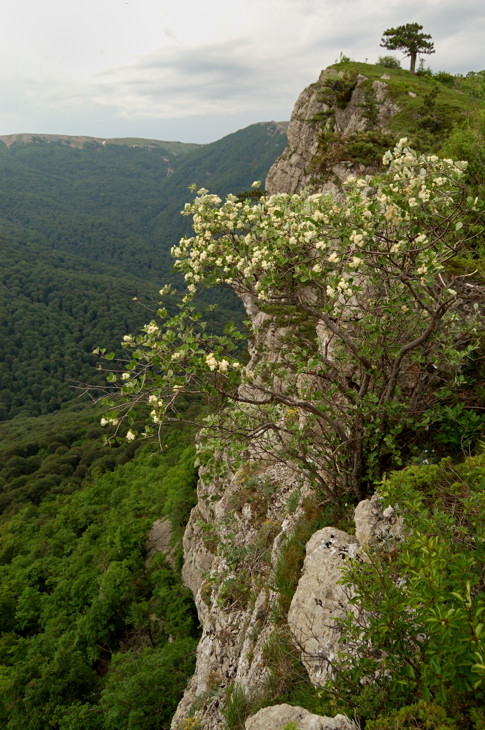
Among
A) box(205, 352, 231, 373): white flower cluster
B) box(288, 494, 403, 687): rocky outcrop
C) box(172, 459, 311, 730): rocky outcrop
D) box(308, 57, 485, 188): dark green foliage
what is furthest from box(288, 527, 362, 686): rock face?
box(308, 57, 485, 188): dark green foliage

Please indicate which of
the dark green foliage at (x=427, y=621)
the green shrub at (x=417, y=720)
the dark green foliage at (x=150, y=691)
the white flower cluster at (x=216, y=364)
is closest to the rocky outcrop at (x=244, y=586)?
the white flower cluster at (x=216, y=364)

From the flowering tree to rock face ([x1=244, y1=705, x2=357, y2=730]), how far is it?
297 centimetres

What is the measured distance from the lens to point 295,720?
3477 millimetres

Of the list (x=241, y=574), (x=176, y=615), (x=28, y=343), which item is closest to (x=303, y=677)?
(x=241, y=574)

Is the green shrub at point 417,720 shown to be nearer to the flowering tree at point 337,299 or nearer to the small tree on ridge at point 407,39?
the flowering tree at point 337,299

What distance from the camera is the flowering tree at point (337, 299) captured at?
4.62 metres

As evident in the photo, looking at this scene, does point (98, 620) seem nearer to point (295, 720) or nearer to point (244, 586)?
point (244, 586)

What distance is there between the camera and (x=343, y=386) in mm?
6699

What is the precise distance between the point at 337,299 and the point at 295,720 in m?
4.61

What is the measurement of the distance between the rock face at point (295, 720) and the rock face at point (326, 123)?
23203mm

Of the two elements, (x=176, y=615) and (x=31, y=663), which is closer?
(x=176, y=615)

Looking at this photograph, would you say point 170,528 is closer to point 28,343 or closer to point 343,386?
point 343,386

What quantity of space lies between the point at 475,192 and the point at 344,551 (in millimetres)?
9687

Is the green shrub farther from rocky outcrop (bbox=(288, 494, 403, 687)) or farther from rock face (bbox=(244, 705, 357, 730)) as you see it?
rocky outcrop (bbox=(288, 494, 403, 687))
